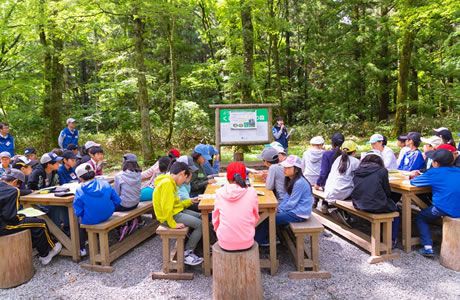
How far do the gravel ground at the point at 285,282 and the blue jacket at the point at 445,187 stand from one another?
0.75 m

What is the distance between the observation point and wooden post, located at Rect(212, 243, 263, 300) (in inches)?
132

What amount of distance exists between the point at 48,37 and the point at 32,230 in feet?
36.4

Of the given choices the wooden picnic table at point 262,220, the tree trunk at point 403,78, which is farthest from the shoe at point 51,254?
the tree trunk at point 403,78

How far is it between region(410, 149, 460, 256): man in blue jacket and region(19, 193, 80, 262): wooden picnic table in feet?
15.7

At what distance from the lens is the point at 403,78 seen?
1448cm

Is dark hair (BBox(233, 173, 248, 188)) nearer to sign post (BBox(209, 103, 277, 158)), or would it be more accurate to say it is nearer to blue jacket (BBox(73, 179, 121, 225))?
blue jacket (BBox(73, 179, 121, 225))

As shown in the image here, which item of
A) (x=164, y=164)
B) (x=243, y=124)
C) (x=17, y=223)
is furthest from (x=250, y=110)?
(x=17, y=223)

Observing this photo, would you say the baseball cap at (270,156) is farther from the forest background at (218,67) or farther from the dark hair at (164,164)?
the forest background at (218,67)

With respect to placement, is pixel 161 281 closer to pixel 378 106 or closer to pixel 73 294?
pixel 73 294

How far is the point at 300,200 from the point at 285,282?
1026 mm

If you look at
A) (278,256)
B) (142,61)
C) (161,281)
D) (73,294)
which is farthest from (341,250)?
(142,61)

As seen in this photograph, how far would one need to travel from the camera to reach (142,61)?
10.1 m

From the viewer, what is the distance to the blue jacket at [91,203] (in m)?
4.38

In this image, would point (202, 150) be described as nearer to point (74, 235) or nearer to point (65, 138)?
point (74, 235)
